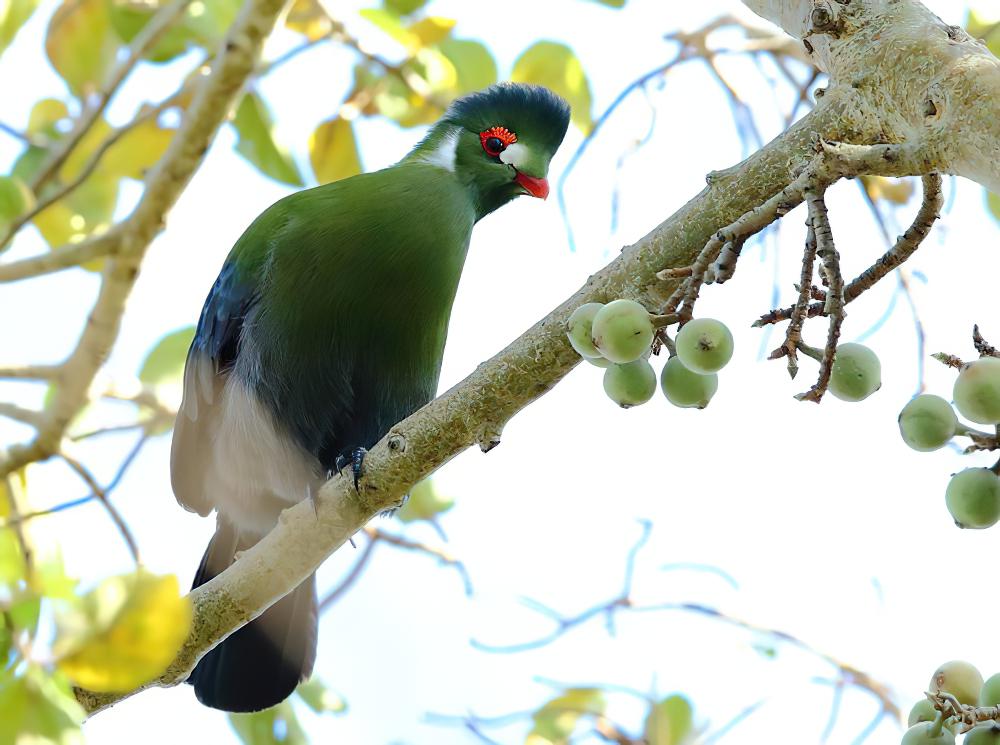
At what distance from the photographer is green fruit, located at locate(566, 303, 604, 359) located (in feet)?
4.91

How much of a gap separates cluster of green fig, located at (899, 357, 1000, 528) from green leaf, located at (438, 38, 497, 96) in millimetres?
2515

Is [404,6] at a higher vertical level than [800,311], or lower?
higher

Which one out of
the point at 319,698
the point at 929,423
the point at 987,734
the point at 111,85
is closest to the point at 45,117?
the point at 111,85

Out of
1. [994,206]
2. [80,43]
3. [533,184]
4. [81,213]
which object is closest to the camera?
[994,206]

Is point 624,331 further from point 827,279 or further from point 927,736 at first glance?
point 927,736

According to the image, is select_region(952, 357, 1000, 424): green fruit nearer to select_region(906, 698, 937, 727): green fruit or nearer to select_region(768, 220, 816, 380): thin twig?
select_region(768, 220, 816, 380): thin twig

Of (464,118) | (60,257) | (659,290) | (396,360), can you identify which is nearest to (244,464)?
(396,360)

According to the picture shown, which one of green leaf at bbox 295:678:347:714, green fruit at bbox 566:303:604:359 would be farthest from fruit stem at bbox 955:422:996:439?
green leaf at bbox 295:678:347:714

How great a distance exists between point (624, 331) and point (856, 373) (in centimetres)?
29

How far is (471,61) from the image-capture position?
3.52m

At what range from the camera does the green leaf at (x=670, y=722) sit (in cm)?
296

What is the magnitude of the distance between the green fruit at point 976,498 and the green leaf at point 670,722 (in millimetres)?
1892

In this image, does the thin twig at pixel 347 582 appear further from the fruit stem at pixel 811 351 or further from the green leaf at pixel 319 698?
the fruit stem at pixel 811 351

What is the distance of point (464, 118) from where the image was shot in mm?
3797
